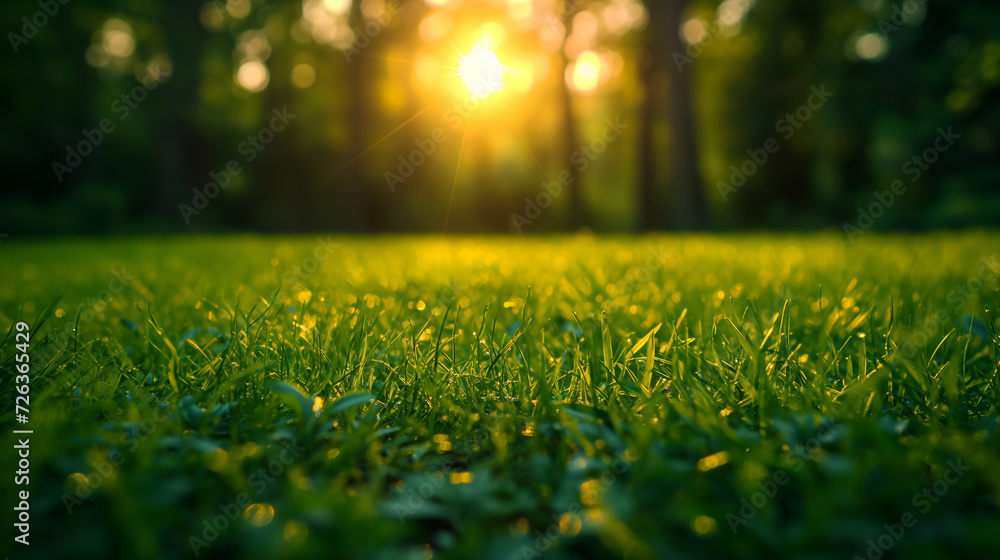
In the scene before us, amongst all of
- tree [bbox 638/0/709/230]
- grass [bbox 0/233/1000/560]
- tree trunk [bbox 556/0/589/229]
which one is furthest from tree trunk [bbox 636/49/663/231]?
grass [bbox 0/233/1000/560]

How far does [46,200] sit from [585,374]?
25.0 meters

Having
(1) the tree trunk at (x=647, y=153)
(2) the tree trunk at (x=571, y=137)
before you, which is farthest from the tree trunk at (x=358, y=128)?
(1) the tree trunk at (x=647, y=153)

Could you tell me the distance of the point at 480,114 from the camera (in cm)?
2592

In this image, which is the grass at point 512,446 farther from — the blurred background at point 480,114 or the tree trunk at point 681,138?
the tree trunk at point 681,138

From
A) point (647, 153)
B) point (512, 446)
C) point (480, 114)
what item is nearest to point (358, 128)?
point (480, 114)

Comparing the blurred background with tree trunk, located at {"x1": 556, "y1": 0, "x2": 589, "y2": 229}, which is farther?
tree trunk, located at {"x1": 556, "y1": 0, "x2": 589, "y2": 229}

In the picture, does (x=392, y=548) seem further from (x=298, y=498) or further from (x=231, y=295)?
(x=231, y=295)

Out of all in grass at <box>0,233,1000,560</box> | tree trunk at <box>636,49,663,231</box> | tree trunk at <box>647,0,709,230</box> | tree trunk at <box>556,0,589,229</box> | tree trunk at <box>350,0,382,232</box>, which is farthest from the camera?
tree trunk at <box>636,49,663,231</box>

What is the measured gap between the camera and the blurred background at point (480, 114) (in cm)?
1608

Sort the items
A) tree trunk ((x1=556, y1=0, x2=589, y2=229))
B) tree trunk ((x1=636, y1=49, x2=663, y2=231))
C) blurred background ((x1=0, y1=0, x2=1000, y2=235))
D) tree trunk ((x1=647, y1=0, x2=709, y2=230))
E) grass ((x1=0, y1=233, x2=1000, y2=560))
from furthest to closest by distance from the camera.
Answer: tree trunk ((x1=636, y1=49, x2=663, y2=231)), tree trunk ((x1=556, y1=0, x2=589, y2=229)), blurred background ((x1=0, y1=0, x2=1000, y2=235)), tree trunk ((x1=647, y1=0, x2=709, y2=230)), grass ((x1=0, y1=233, x2=1000, y2=560))

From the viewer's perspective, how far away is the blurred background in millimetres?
16078

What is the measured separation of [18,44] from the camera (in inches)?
720

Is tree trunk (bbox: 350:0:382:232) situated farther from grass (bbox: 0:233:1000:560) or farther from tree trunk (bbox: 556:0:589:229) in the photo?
grass (bbox: 0:233:1000:560)

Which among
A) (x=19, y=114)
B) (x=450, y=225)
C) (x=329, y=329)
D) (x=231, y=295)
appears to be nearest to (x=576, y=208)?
(x=450, y=225)
